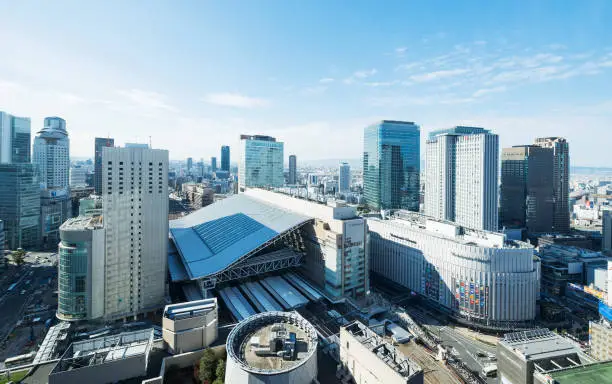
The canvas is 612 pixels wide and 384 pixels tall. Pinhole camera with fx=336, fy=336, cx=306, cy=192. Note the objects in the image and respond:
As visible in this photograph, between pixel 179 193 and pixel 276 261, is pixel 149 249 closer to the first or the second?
pixel 276 261

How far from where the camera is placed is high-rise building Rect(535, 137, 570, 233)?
107 meters

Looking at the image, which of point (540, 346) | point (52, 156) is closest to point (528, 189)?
point (540, 346)

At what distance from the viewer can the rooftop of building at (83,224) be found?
45.0 meters

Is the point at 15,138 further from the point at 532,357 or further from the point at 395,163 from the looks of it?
the point at 532,357

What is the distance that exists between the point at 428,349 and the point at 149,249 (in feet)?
131

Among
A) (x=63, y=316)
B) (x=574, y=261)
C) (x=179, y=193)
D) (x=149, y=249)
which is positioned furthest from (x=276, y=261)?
(x=179, y=193)

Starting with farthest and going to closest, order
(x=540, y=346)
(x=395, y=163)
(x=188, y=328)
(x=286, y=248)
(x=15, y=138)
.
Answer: (x=15, y=138)
(x=395, y=163)
(x=286, y=248)
(x=540, y=346)
(x=188, y=328)

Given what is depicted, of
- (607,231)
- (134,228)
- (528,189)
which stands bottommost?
(607,231)

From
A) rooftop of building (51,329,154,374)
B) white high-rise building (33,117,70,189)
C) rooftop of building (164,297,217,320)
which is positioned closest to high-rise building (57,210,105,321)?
rooftop of building (51,329,154,374)

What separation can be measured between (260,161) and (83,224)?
85157 millimetres

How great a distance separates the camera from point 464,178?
300 feet

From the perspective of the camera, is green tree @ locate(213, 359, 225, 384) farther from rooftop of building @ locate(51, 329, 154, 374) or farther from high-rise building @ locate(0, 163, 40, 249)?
high-rise building @ locate(0, 163, 40, 249)

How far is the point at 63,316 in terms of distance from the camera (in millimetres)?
44500

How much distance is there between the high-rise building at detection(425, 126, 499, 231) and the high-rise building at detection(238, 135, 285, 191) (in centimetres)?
5680
